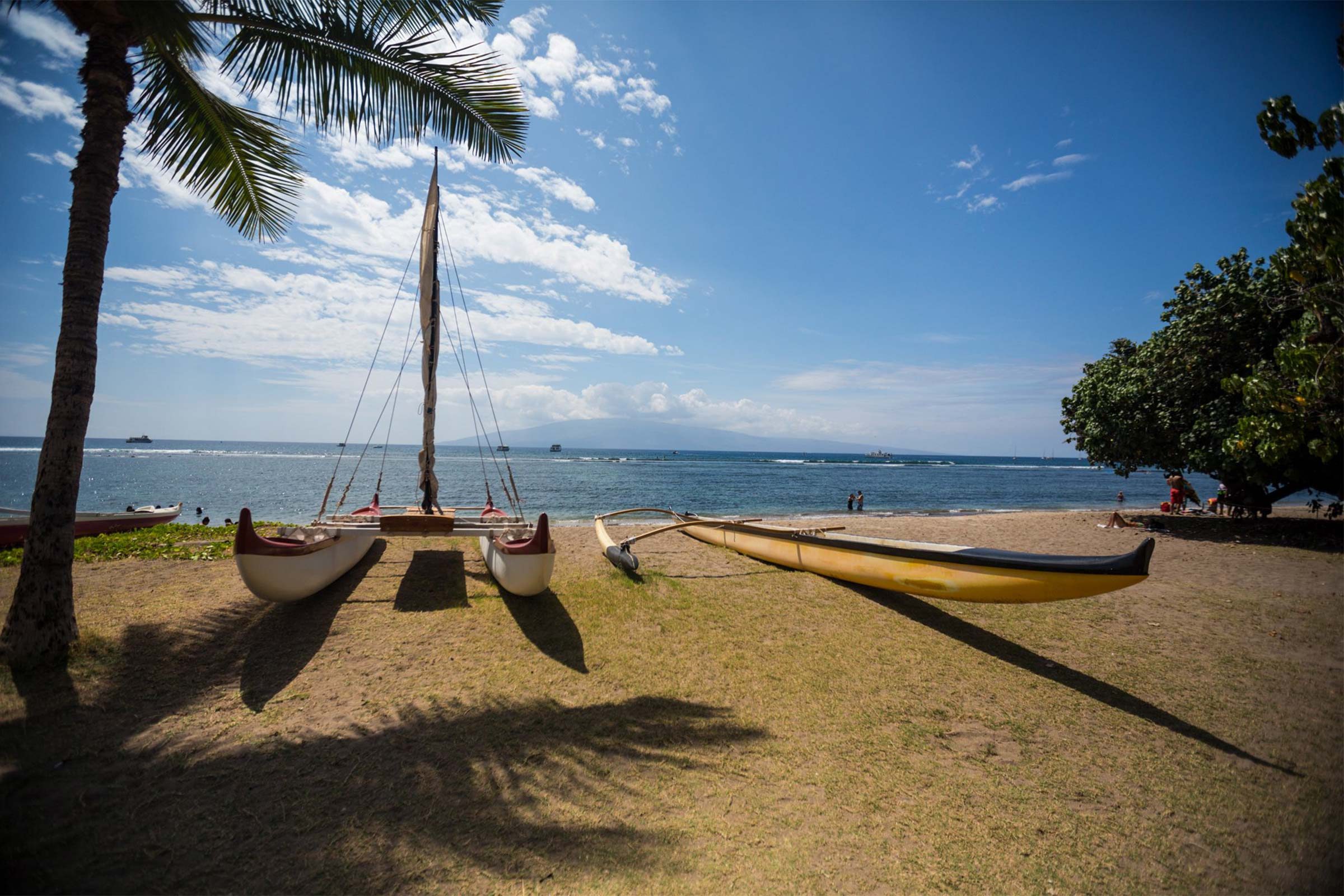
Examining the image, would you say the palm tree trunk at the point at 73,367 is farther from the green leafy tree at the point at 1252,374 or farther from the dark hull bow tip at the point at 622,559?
the green leafy tree at the point at 1252,374

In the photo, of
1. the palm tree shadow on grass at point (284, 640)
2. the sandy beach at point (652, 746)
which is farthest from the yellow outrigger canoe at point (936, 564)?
the palm tree shadow on grass at point (284, 640)

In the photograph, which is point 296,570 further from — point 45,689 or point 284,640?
point 45,689

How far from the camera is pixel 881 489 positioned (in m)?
44.5

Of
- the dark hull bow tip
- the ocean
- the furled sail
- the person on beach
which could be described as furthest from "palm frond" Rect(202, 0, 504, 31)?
the person on beach

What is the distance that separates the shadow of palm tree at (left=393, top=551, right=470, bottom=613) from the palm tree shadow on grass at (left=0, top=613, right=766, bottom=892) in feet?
7.18

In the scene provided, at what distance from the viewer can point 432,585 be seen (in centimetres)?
746

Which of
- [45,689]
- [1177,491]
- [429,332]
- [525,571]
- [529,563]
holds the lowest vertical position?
[45,689]

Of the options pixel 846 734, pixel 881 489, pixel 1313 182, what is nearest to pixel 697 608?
pixel 846 734

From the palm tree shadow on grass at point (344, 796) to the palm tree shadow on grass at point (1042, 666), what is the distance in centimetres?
373

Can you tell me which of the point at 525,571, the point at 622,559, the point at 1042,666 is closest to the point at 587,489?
the point at 622,559

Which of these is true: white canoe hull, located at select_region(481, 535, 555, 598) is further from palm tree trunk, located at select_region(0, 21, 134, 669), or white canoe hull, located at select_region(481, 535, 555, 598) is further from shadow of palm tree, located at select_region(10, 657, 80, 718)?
palm tree trunk, located at select_region(0, 21, 134, 669)

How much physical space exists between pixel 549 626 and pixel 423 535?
2.32 m

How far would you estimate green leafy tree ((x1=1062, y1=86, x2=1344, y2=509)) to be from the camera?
18.0ft

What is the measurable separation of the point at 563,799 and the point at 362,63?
6837 millimetres
